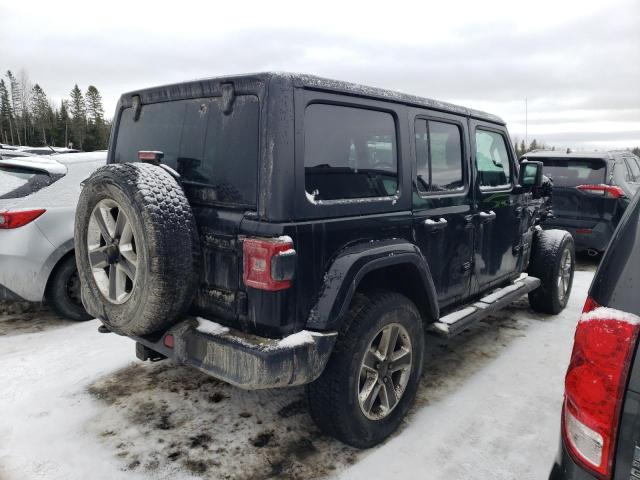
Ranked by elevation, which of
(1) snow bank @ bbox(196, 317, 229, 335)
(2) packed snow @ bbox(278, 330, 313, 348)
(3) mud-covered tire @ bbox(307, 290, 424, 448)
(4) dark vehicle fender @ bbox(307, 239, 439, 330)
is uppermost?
(4) dark vehicle fender @ bbox(307, 239, 439, 330)

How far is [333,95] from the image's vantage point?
251 centimetres

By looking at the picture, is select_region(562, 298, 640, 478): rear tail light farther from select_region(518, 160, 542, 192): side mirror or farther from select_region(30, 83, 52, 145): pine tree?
select_region(30, 83, 52, 145): pine tree

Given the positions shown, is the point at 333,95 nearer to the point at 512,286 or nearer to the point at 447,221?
the point at 447,221

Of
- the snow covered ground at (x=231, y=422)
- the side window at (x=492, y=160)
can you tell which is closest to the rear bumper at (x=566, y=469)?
the snow covered ground at (x=231, y=422)

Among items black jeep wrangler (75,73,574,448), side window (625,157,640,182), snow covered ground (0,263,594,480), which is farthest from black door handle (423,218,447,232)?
side window (625,157,640,182)

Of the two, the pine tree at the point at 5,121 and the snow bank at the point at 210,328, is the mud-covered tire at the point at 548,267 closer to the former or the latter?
the snow bank at the point at 210,328

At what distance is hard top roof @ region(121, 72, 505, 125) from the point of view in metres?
2.30

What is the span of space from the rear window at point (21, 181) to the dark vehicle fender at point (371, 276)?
3526 millimetres

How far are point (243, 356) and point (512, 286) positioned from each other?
119 inches

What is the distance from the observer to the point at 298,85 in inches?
90.8

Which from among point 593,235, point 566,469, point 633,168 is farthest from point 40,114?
point 566,469

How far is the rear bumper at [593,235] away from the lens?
6875 mm

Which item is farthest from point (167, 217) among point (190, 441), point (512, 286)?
point (512, 286)

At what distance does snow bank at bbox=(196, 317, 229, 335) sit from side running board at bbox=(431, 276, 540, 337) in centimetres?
150
